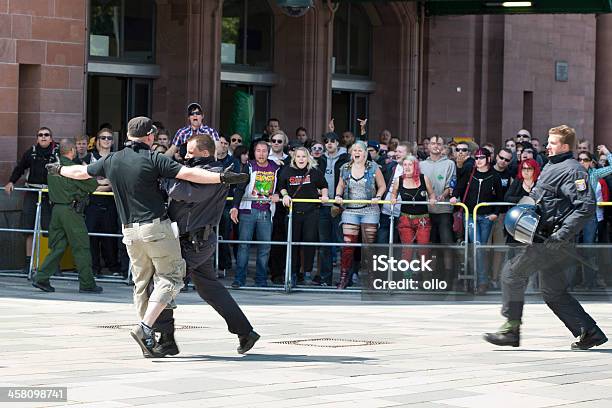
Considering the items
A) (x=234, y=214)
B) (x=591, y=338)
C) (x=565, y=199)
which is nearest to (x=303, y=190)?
(x=234, y=214)

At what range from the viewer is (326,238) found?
58.9 ft

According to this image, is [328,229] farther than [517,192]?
Yes

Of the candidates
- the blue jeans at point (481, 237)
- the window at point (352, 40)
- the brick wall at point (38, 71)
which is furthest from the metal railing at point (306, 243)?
the window at point (352, 40)

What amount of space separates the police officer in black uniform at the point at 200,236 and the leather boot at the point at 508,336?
209cm

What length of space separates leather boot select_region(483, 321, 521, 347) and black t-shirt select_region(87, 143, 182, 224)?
3.03 meters

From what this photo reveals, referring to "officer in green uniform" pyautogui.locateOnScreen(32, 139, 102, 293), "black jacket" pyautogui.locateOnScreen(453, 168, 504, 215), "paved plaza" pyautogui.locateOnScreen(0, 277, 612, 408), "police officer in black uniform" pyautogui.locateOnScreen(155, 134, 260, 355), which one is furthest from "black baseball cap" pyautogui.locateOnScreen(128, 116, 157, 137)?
"black jacket" pyautogui.locateOnScreen(453, 168, 504, 215)

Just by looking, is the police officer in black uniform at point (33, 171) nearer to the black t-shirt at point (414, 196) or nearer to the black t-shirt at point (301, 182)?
the black t-shirt at point (301, 182)

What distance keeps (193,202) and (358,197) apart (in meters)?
6.96

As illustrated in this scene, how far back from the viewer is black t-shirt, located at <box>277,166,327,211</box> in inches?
699

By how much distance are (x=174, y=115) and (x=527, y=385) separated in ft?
50.9

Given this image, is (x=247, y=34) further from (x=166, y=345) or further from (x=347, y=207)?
(x=166, y=345)

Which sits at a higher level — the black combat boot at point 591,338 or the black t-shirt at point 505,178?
the black t-shirt at point 505,178

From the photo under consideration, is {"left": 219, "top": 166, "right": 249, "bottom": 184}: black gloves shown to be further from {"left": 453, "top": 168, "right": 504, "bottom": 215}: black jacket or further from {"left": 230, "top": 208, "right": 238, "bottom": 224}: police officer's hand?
{"left": 453, "top": 168, "right": 504, "bottom": 215}: black jacket

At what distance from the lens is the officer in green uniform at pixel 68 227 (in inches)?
660
